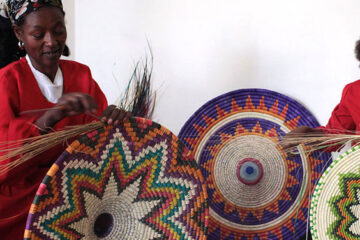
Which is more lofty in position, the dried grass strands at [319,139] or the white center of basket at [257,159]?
the dried grass strands at [319,139]

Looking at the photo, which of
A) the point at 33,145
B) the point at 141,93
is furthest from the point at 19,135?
the point at 141,93

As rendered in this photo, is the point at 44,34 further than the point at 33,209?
Yes

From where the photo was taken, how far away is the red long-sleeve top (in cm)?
128

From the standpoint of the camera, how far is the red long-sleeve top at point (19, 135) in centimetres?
128

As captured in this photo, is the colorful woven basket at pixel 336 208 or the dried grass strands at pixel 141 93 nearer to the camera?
the colorful woven basket at pixel 336 208

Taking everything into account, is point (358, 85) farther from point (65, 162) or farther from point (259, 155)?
point (65, 162)

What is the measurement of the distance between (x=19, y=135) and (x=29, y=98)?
0.17 meters

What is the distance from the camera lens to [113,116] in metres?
1.27

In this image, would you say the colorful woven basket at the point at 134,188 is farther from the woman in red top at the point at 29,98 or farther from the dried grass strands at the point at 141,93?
the dried grass strands at the point at 141,93

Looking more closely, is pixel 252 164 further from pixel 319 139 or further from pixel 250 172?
pixel 319 139

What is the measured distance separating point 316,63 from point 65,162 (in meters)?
1.16

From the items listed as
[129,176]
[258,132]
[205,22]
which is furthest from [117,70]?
[129,176]

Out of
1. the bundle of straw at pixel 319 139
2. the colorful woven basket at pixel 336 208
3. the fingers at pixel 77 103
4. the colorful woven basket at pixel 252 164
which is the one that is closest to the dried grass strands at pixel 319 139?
the bundle of straw at pixel 319 139

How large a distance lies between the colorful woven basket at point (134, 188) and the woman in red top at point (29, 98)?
114mm
